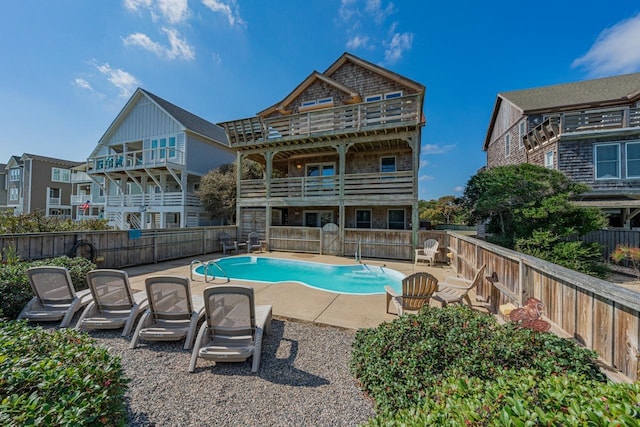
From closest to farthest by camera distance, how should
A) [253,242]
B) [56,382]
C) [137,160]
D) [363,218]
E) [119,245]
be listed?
1. [56,382]
2. [119,245]
3. [253,242]
4. [363,218]
5. [137,160]

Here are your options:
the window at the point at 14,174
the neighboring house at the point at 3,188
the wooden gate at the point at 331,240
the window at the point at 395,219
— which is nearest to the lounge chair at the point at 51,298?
the wooden gate at the point at 331,240

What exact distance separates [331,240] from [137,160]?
56.5 feet

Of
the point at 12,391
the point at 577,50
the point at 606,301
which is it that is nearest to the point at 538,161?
the point at 577,50

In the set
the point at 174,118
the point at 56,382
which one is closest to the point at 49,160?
the point at 174,118

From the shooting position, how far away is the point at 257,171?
1903cm

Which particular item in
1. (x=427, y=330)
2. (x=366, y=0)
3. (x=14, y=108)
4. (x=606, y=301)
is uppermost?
(x=366, y=0)

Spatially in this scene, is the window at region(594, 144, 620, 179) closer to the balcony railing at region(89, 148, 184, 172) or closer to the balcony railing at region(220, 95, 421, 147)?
the balcony railing at region(220, 95, 421, 147)

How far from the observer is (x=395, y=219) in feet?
47.2

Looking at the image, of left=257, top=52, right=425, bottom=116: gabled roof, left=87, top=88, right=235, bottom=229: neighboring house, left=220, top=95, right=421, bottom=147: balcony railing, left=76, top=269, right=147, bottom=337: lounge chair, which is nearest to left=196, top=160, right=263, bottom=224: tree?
left=87, top=88, right=235, bottom=229: neighboring house

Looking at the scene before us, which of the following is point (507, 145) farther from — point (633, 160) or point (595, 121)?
point (633, 160)

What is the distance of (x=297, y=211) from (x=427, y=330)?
13.9m

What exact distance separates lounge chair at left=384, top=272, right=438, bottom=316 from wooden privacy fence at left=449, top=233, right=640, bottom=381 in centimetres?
123

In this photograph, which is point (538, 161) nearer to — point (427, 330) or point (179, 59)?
point (427, 330)

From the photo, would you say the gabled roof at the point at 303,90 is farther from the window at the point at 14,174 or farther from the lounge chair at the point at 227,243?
the window at the point at 14,174
